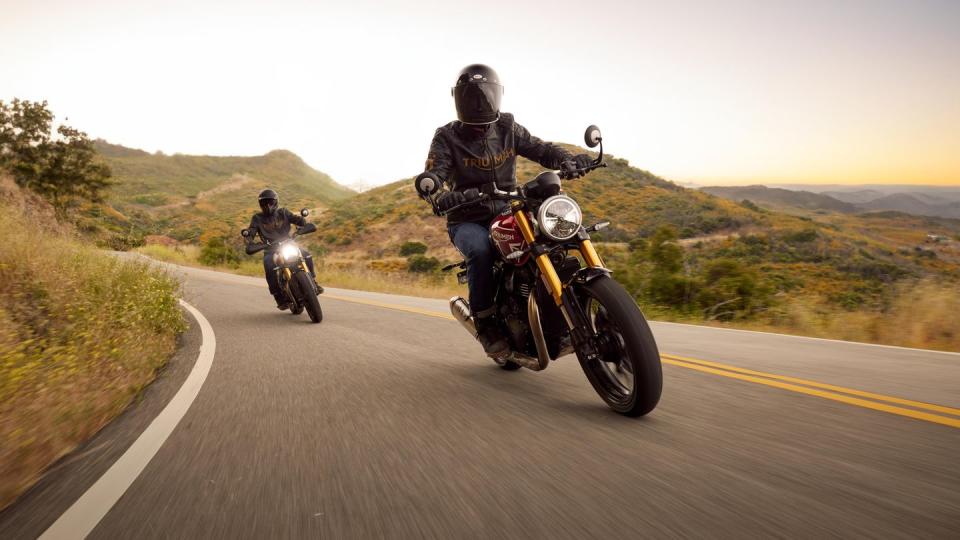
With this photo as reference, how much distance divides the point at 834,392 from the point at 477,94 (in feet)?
10.4

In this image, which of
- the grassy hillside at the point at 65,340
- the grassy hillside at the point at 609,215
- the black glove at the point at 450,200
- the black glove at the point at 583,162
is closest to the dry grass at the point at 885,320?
the black glove at the point at 583,162

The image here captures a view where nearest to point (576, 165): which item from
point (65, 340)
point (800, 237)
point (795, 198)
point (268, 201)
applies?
point (65, 340)

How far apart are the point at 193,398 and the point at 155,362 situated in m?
1.73

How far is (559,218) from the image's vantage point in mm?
3328

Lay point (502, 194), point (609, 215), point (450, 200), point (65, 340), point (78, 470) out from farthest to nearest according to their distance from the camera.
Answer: point (609, 215)
point (65, 340)
point (450, 200)
point (502, 194)
point (78, 470)

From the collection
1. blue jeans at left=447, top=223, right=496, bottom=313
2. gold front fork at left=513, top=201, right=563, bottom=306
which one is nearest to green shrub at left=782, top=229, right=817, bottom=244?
blue jeans at left=447, top=223, right=496, bottom=313

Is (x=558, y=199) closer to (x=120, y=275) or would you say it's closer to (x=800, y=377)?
(x=800, y=377)

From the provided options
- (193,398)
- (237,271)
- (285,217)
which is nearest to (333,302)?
(285,217)

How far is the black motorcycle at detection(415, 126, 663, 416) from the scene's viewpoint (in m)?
2.99

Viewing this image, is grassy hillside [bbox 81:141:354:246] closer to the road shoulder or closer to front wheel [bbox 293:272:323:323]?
front wheel [bbox 293:272:323:323]

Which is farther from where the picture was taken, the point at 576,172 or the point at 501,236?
the point at 576,172

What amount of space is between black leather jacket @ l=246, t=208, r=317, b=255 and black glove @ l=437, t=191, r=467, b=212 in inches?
249

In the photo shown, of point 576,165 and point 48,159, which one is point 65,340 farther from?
point 48,159

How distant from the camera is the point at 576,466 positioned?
250 centimetres
